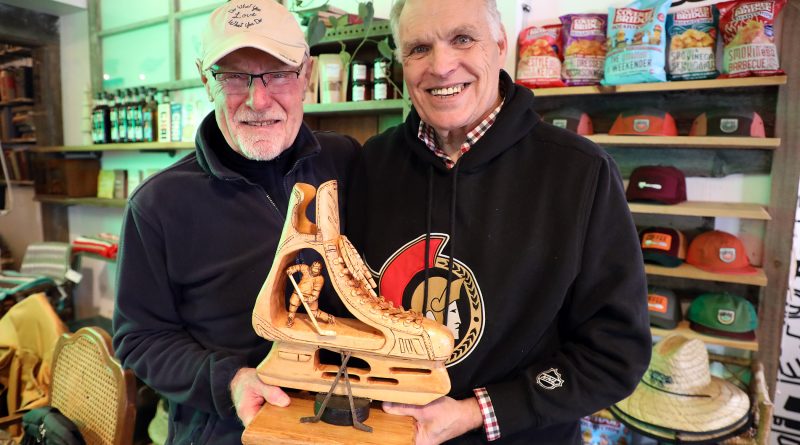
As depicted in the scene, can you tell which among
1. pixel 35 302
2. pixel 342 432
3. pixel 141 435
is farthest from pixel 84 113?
pixel 342 432

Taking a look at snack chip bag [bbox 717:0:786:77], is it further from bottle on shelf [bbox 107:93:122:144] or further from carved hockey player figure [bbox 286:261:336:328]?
bottle on shelf [bbox 107:93:122:144]

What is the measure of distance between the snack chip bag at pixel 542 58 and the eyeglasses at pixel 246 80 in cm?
142

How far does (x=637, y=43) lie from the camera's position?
1.99m

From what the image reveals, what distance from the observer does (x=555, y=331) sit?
1065 millimetres

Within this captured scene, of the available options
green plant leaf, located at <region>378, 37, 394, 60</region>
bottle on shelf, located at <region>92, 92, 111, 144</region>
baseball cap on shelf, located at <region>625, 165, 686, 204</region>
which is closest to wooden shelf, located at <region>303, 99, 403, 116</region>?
green plant leaf, located at <region>378, 37, 394, 60</region>

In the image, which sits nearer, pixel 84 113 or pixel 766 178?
pixel 766 178

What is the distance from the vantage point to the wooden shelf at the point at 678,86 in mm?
1859

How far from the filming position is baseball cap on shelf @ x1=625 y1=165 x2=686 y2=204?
2.09 metres

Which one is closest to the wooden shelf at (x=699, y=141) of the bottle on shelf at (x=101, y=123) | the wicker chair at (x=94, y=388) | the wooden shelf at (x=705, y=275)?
the wooden shelf at (x=705, y=275)

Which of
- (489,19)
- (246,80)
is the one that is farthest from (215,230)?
(489,19)

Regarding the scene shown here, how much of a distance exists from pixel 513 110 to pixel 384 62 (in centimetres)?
141

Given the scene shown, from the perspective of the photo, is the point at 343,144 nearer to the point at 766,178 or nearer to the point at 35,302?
the point at 766,178

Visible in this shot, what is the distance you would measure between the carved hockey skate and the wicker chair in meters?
→ 1.15

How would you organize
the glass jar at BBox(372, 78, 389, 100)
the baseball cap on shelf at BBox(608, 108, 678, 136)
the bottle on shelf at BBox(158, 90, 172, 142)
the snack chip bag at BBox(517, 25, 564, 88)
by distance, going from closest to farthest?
1. the baseball cap on shelf at BBox(608, 108, 678, 136)
2. the snack chip bag at BBox(517, 25, 564, 88)
3. the glass jar at BBox(372, 78, 389, 100)
4. the bottle on shelf at BBox(158, 90, 172, 142)
